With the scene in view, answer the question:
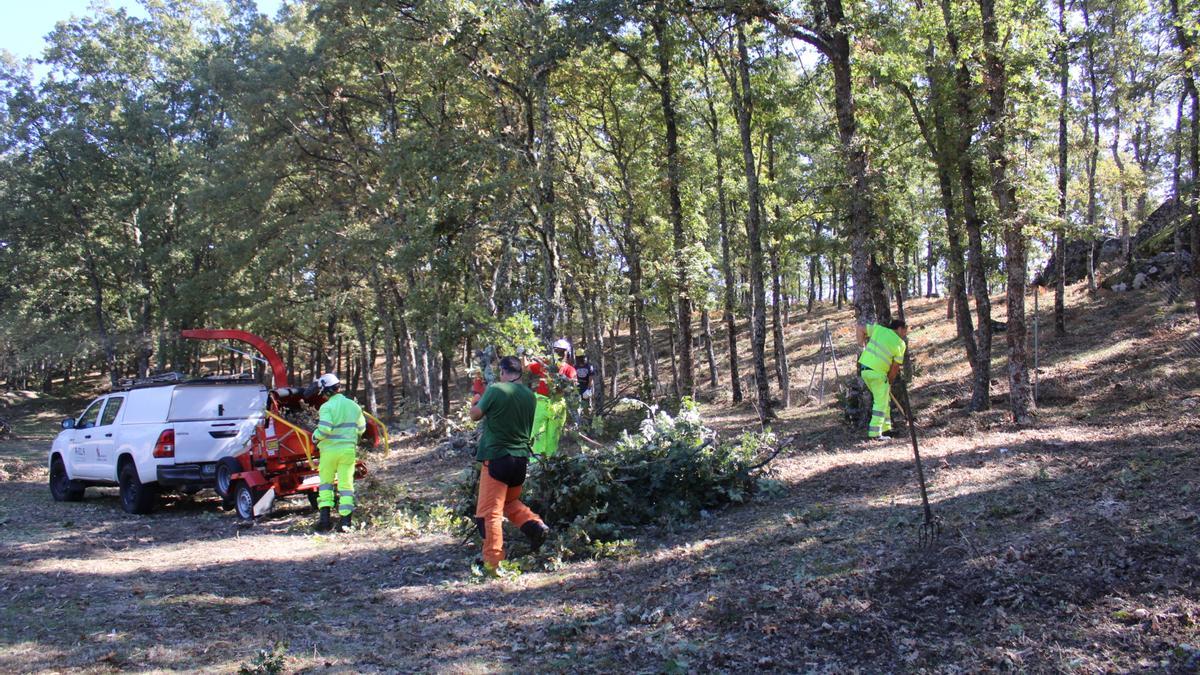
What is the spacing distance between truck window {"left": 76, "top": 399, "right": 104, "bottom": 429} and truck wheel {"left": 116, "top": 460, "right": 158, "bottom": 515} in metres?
1.41

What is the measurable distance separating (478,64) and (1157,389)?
15715 mm

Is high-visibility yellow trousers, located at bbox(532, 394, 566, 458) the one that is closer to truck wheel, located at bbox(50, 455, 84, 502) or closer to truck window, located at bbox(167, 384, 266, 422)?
truck window, located at bbox(167, 384, 266, 422)

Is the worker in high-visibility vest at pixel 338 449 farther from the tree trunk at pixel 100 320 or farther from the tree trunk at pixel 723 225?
the tree trunk at pixel 100 320

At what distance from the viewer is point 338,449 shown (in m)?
9.23

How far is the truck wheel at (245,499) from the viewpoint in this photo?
10.3 meters

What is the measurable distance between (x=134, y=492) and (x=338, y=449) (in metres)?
4.45

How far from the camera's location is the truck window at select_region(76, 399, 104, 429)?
487 inches

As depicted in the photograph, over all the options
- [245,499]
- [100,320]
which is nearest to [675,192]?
[245,499]

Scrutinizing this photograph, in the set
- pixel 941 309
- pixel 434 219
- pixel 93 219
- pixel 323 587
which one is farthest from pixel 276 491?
pixel 941 309

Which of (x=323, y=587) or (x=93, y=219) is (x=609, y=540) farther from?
(x=93, y=219)

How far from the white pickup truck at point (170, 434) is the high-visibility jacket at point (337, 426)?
240 centimetres

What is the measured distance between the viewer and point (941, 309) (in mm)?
38938

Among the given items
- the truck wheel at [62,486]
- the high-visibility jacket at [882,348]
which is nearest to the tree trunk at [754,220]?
the high-visibility jacket at [882,348]

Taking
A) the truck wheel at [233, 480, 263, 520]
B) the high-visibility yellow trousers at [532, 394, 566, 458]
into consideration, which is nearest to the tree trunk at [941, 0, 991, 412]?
the high-visibility yellow trousers at [532, 394, 566, 458]
